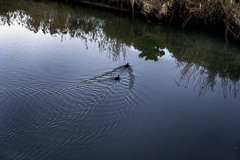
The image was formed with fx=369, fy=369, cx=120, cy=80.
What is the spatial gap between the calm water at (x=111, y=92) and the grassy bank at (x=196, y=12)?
595 millimetres

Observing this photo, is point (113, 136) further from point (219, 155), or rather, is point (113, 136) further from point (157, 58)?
point (157, 58)

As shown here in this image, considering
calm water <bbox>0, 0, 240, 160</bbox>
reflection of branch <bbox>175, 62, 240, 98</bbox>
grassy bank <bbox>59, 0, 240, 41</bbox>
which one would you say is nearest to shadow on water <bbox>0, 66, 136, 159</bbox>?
calm water <bbox>0, 0, 240, 160</bbox>

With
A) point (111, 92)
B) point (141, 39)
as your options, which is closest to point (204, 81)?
point (111, 92)

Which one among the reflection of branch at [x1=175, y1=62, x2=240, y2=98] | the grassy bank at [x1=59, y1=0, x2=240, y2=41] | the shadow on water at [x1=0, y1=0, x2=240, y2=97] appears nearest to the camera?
the reflection of branch at [x1=175, y1=62, x2=240, y2=98]

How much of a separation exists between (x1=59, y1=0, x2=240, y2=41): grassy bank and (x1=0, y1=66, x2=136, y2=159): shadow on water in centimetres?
538

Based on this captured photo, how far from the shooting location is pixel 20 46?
34.2 feet

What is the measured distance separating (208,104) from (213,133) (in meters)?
1.26

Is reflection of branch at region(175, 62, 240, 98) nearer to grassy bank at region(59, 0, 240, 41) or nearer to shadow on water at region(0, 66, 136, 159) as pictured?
shadow on water at region(0, 66, 136, 159)

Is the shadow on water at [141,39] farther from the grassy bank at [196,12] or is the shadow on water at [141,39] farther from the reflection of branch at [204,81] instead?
the grassy bank at [196,12]

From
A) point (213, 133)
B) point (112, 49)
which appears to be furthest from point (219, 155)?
point (112, 49)

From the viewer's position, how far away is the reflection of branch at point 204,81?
28.7ft

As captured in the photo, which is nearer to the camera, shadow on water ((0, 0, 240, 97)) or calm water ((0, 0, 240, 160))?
calm water ((0, 0, 240, 160))

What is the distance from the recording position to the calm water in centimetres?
608

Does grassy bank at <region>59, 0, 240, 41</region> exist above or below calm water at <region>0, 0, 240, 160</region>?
above
